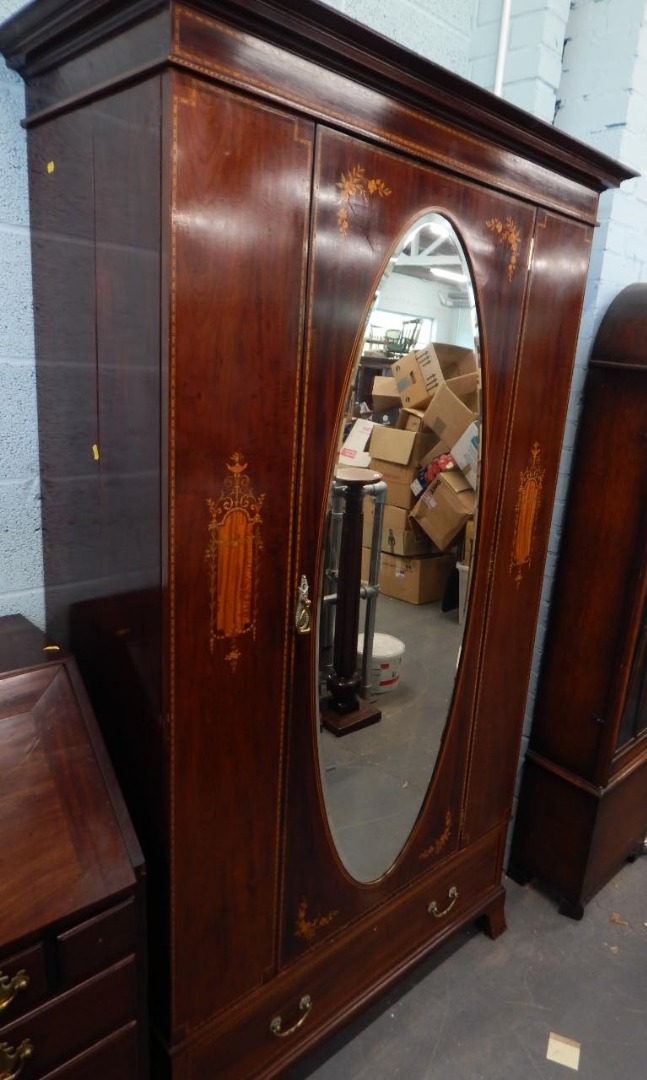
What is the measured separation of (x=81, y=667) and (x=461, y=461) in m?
0.82

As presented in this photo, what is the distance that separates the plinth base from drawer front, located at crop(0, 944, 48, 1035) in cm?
56

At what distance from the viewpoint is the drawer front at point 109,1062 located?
0.91 metres

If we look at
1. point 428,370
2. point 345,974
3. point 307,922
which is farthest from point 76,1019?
point 428,370

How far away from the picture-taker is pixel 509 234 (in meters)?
1.32

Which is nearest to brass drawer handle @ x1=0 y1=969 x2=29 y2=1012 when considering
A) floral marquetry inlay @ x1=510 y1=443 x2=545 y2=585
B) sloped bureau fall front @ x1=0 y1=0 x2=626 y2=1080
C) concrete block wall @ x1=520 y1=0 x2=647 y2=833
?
sloped bureau fall front @ x1=0 y1=0 x2=626 y2=1080

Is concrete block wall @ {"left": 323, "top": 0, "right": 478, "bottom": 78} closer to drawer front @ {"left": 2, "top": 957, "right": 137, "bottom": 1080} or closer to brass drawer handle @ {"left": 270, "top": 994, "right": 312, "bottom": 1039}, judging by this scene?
drawer front @ {"left": 2, "top": 957, "right": 137, "bottom": 1080}

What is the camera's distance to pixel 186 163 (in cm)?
84

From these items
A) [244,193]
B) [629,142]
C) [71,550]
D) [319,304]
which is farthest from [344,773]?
[629,142]

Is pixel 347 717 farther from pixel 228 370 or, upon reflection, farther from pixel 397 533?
pixel 228 370

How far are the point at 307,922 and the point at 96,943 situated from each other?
567 mm

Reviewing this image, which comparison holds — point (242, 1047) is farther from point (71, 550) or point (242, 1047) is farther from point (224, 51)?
point (224, 51)

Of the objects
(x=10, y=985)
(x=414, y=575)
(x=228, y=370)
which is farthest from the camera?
(x=414, y=575)

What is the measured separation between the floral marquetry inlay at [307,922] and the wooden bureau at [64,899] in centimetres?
38

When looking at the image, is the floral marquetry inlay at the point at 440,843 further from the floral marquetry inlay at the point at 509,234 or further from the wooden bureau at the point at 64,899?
the floral marquetry inlay at the point at 509,234
